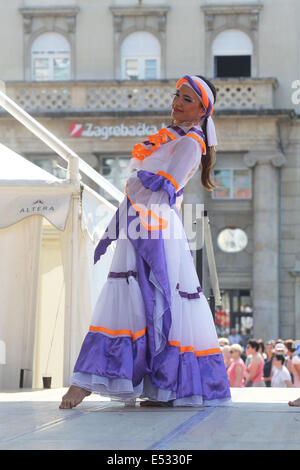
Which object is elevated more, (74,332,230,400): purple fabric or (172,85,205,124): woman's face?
(172,85,205,124): woman's face

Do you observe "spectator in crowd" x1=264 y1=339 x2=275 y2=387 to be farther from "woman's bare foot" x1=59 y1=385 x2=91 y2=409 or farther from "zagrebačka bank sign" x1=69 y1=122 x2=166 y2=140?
"zagrebačka bank sign" x1=69 y1=122 x2=166 y2=140

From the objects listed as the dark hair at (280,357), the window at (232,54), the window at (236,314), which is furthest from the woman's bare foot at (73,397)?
the window at (232,54)

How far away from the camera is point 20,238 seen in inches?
398

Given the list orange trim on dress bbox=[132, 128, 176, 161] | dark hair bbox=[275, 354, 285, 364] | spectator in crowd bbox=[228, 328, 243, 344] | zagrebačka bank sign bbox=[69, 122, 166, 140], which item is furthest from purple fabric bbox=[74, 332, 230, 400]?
zagrebačka bank sign bbox=[69, 122, 166, 140]

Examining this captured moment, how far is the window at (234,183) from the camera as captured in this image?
32031mm

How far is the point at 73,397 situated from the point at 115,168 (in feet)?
88.4

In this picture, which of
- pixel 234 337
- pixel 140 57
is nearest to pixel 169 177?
pixel 234 337

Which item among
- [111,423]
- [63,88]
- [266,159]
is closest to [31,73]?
[63,88]

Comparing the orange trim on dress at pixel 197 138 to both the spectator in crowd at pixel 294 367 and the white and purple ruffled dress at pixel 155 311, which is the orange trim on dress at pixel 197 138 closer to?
the white and purple ruffled dress at pixel 155 311

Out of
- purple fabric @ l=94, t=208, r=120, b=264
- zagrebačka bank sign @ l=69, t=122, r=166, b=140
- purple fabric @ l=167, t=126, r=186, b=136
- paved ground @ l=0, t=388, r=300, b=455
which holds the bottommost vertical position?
paved ground @ l=0, t=388, r=300, b=455

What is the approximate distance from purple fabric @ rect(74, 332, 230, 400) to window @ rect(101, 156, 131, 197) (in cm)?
2617

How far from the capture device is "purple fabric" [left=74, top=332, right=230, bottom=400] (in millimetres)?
5395

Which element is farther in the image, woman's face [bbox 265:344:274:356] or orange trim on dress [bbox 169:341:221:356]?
woman's face [bbox 265:344:274:356]

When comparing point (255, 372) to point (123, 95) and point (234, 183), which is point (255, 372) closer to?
point (234, 183)
